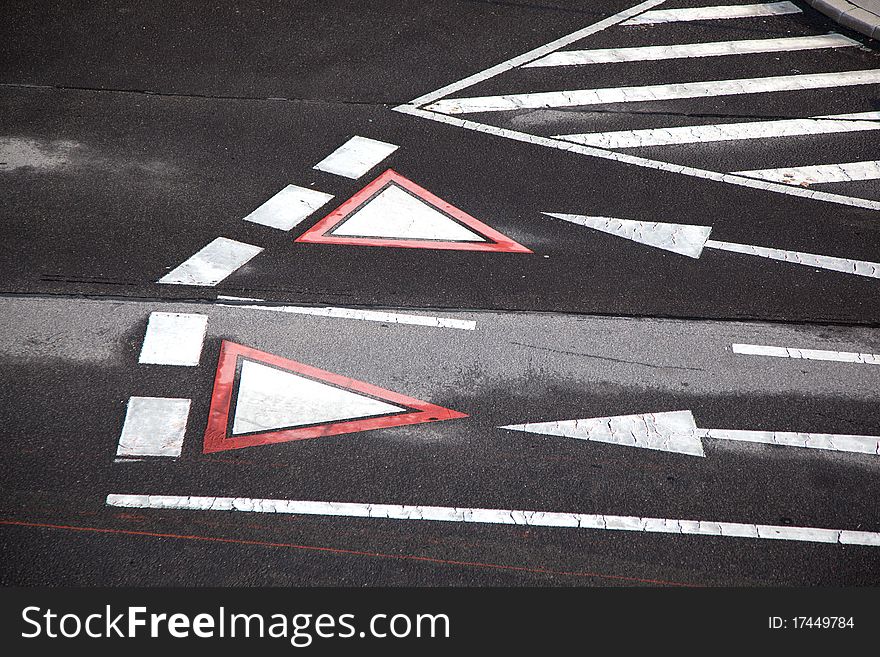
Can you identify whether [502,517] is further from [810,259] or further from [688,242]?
→ [810,259]

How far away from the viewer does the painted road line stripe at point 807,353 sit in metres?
7.52

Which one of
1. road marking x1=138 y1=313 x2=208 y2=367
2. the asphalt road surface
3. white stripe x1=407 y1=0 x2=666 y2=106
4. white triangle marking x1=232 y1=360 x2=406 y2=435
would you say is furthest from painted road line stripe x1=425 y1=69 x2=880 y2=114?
white triangle marking x1=232 y1=360 x2=406 y2=435

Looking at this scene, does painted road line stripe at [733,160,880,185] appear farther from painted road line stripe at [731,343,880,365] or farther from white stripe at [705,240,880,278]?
painted road line stripe at [731,343,880,365]

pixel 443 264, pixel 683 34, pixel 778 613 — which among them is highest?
pixel 683 34

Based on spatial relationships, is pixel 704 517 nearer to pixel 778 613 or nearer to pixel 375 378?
pixel 778 613

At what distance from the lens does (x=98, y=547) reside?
571 centimetres

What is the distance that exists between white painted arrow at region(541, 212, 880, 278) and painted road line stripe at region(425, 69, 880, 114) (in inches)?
95.0

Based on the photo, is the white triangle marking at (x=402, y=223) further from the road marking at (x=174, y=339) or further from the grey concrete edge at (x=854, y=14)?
the grey concrete edge at (x=854, y=14)

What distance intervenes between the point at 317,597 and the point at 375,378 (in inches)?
80.1

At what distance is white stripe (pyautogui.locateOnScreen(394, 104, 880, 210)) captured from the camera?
952 cm

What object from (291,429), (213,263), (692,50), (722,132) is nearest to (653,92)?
(722,132)

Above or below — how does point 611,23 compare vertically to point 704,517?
above

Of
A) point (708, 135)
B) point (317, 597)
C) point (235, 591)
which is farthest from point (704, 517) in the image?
point (708, 135)

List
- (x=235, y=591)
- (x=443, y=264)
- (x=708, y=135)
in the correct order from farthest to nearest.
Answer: (x=708, y=135)
(x=443, y=264)
(x=235, y=591)
